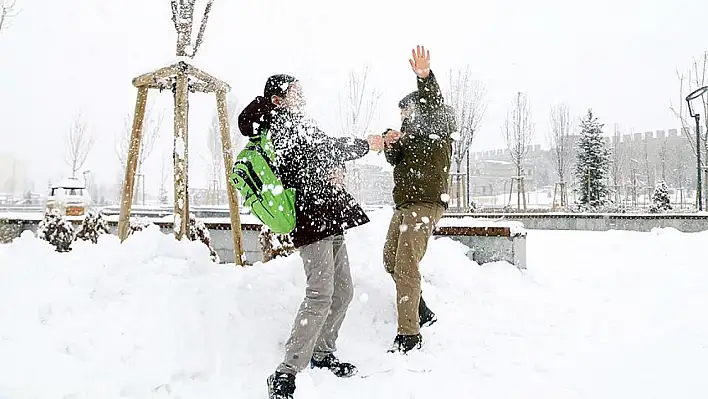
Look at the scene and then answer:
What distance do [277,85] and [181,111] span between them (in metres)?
2.41

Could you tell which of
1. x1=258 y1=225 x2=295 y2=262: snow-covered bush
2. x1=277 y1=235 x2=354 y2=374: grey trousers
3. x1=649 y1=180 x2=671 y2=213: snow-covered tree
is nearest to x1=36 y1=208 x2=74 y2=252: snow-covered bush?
x1=258 y1=225 x2=295 y2=262: snow-covered bush

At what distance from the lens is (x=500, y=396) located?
2.76 m

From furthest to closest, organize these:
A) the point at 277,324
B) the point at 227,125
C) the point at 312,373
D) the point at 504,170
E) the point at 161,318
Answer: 1. the point at 504,170
2. the point at 227,125
3. the point at 277,324
4. the point at 161,318
5. the point at 312,373

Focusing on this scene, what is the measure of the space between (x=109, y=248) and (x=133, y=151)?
1.90 meters

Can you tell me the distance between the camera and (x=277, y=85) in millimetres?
2961

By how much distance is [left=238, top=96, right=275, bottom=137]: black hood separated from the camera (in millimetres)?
2912

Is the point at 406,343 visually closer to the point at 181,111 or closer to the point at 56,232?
the point at 181,111

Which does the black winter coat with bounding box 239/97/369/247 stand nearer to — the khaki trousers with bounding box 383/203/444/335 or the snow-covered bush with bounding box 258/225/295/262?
the khaki trousers with bounding box 383/203/444/335

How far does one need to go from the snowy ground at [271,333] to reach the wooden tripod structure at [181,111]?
1.16 metres

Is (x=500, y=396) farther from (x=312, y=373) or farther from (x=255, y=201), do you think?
(x=255, y=201)

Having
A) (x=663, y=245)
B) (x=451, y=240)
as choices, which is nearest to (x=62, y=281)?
(x=451, y=240)

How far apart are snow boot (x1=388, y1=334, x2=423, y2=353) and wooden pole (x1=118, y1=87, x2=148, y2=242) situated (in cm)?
336

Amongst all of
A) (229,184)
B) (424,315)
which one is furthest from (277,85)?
(229,184)

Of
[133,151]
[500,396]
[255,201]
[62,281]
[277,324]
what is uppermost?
[133,151]
